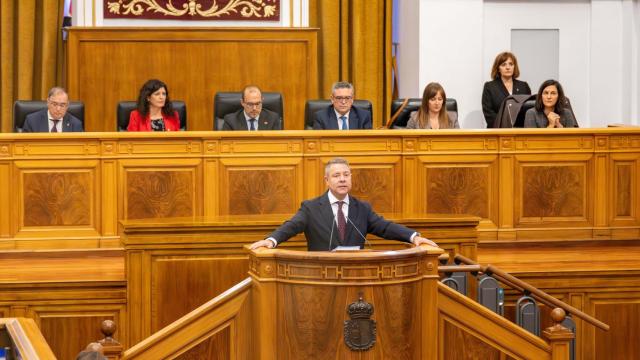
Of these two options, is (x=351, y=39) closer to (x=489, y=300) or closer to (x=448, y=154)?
(x=448, y=154)

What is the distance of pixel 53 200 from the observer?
8.39 meters

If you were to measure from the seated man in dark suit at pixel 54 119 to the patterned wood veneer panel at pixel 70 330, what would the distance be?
1.91 meters

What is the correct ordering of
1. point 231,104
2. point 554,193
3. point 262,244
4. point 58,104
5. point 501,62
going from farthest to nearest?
point 501,62, point 231,104, point 554,193, point 58,104, point 262,244

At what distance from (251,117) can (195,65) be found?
189cm

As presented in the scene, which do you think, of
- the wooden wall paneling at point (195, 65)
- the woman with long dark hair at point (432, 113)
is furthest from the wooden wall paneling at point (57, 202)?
the woman with long dark hair at point (432, 113)

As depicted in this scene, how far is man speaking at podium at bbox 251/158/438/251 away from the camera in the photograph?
21.3 feet

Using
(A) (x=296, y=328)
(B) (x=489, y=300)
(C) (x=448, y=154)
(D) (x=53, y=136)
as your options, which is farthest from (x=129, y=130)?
(A) (x=296, y=328)

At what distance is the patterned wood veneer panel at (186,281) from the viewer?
7238mm

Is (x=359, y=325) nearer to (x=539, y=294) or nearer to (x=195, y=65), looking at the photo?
(x=539, y=294)

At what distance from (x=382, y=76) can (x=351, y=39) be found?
1.56 ft

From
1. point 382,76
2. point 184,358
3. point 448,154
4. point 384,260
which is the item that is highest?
point 382,76

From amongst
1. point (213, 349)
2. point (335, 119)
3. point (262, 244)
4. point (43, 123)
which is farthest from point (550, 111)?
point (213, 349)

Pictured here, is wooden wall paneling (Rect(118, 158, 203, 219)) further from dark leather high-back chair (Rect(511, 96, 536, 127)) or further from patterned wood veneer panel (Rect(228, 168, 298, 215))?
dark leather high-back chair (Rect(511, 96, 536, 127))

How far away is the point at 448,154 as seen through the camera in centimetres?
879
